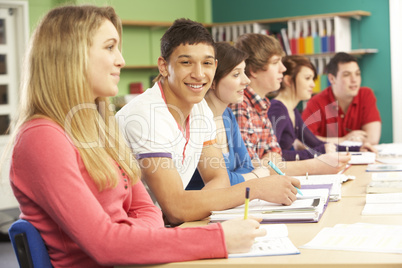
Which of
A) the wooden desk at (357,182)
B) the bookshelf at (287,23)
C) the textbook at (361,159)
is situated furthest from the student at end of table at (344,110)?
the bookshelf at (287,23)

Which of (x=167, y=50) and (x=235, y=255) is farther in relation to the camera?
(x=167, y=50)

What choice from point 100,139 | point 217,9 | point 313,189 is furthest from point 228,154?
point 217,9

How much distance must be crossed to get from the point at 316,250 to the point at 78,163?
0.60 meters

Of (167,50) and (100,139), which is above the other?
(167,50)

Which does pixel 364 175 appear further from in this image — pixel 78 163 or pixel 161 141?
pixel 78 163

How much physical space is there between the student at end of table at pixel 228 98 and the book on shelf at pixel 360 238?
0.99 meters

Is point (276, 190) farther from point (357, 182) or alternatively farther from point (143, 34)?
point (143, 34)

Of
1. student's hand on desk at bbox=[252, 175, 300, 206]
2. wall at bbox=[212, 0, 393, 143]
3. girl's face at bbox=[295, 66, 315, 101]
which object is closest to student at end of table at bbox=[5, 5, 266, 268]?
student's hand on desk at bbox=[252, 175, 300, 206]

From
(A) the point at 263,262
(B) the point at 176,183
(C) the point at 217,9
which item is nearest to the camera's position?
(A) the point at 263,262

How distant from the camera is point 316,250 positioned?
3.98 feet

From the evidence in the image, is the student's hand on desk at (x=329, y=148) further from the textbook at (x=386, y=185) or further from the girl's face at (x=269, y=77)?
the textbook at (x=386, y=185)

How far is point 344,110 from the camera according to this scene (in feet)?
13.9

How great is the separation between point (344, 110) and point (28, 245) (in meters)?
3.44

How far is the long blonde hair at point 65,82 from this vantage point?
1.27 metres
